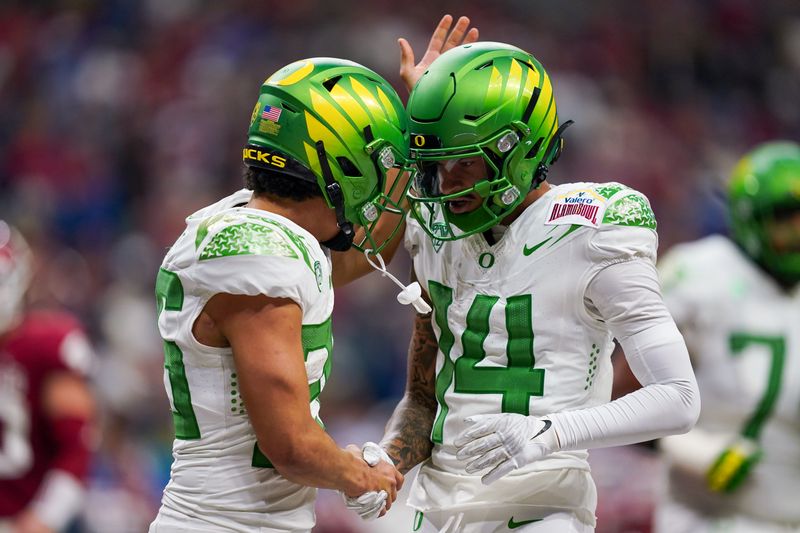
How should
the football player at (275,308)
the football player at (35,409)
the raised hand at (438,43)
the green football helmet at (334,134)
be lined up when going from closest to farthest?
the football player at (275,308) → the green football helmet at (334,134) → the raised hand at (438,43) → the football player at (35,409)

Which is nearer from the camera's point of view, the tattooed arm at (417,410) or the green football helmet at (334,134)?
the green football helmet at (334,134)

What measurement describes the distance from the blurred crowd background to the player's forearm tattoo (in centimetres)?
467

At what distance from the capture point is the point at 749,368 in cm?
432

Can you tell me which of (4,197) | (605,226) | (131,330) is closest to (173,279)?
(605,226)

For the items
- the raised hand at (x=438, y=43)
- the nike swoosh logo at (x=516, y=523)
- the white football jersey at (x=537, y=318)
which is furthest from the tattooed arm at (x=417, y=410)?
the raised hand at (x=438, y=43)

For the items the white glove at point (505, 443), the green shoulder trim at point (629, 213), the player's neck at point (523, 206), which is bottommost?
the white glove at point (505, 443)

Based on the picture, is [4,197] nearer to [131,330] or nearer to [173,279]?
[131,330]

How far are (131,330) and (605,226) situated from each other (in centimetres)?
629

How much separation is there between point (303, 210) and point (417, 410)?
0.79m

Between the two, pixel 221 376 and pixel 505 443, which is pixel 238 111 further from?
pixel 505 443

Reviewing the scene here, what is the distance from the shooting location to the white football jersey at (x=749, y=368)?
4301 mm

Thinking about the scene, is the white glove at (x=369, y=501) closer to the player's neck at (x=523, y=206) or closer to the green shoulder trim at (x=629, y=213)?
the player's neck at (x=523, y=206)

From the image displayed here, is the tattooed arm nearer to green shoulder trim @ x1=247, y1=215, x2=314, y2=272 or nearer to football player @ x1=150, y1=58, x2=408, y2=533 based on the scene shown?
football player @ x1=150, y1=58, x2=408, y2=533

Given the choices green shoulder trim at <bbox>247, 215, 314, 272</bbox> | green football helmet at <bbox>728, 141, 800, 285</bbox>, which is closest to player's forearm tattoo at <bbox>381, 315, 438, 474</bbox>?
green shoulder trim at <bbox>247, 215, 314, 272</bbox>
